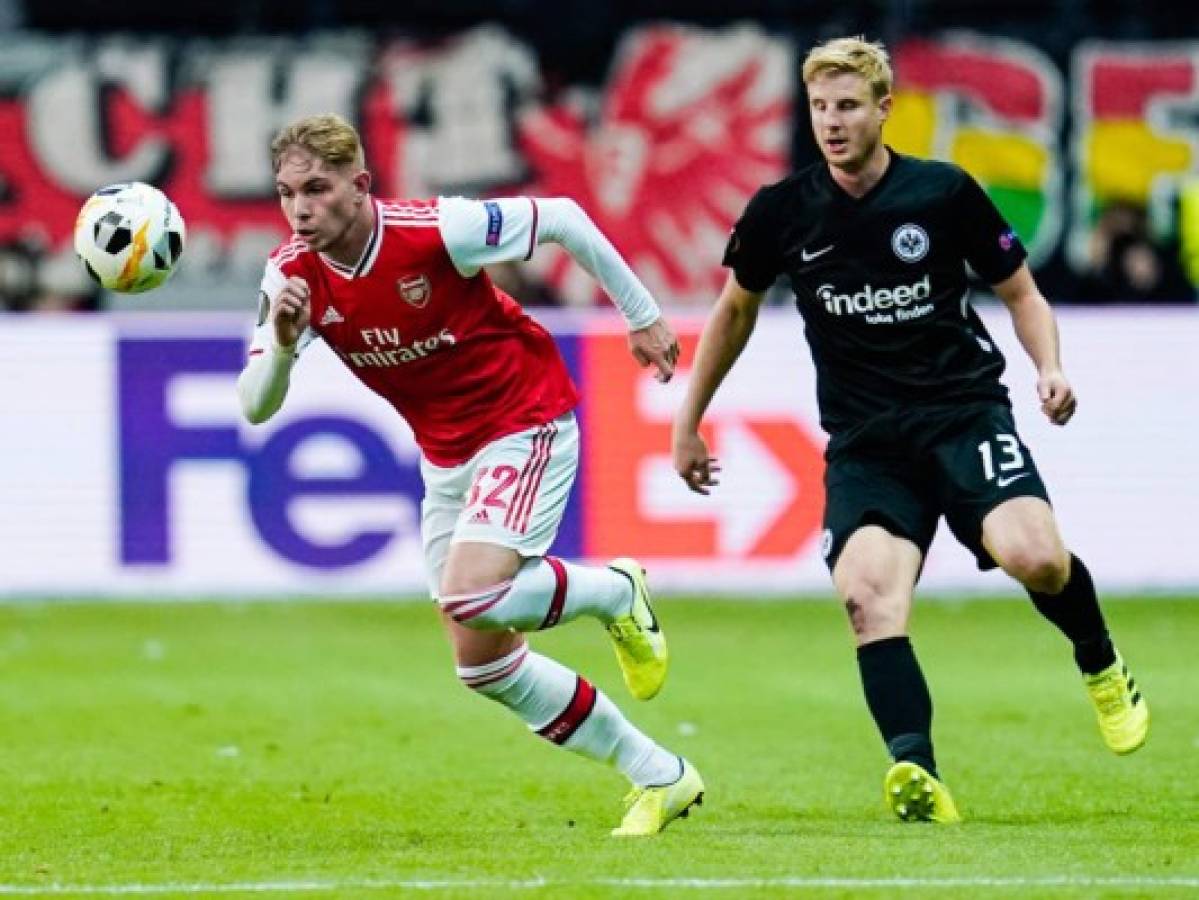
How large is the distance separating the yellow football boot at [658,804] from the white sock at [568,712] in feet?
0.10

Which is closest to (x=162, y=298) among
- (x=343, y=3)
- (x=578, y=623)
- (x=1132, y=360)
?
(x=343, y=3)

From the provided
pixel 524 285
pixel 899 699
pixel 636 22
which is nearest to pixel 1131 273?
pixel 636 22

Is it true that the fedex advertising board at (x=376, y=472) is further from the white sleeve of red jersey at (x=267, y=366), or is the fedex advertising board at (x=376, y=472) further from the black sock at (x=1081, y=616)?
the white sleeve of red jersey at (x=267, y=366)

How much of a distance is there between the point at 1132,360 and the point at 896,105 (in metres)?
4.80

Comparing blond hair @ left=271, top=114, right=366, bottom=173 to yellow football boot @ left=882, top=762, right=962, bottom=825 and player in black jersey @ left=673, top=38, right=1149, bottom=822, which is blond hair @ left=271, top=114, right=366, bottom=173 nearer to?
player in black jersey @ left=673, top=38, right=1149, bottom=822

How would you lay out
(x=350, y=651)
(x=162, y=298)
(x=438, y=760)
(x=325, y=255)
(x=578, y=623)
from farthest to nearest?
(x=162, y=298) → (x=578, y=623) → (x=350, y=651) → (x=438, y=760) → (x=325, y=255)

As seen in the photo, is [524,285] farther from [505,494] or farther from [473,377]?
[505,494]

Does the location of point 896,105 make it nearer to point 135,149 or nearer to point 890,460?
point 135,149

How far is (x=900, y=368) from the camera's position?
8.74 m

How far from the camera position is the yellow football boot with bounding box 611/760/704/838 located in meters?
8.38

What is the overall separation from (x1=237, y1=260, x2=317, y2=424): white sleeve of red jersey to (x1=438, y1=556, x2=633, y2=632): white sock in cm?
78

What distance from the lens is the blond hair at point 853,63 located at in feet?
27.6

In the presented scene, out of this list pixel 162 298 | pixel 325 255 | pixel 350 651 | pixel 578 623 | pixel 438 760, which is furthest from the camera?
pixel 162 298

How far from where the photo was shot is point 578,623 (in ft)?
53.8
